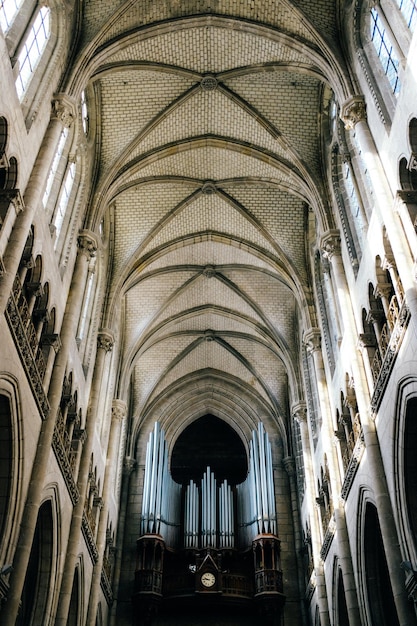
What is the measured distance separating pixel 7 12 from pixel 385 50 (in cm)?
830

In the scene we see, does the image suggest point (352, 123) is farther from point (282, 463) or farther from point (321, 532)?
point (282, 463)

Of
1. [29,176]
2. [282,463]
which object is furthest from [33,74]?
[282,463]

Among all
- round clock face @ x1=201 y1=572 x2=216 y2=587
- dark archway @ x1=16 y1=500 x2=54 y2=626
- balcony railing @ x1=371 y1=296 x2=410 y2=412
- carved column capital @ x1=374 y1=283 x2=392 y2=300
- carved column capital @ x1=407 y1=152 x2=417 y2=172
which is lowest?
dark archway @ x1=16 y1=500 x2=54 y2=626

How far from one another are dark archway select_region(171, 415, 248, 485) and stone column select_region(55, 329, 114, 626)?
1056cm

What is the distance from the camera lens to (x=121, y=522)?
87.5 feet

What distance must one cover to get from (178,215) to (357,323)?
34.1ft

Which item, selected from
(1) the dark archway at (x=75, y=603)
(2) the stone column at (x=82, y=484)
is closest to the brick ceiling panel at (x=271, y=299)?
(2) the stone column at (x=82, y=484)

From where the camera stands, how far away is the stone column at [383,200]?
11.8m

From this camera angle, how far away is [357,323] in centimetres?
1667

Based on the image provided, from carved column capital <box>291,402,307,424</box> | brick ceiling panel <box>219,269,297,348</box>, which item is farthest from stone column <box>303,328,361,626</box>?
brick ceiling panel <box>219,269,297,348</box>

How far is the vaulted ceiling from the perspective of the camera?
1877cm

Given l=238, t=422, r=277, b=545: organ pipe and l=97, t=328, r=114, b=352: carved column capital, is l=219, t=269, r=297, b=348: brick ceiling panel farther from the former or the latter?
l=97, t=328, r=114, b=352: carved column capital

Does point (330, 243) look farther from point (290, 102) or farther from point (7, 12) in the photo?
point (7, 12)

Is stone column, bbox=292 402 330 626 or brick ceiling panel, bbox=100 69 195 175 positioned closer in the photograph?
stone column, bbox=292 402 330 626
